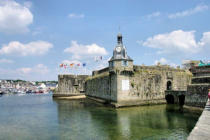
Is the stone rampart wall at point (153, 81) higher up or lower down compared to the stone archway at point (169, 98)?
higher up

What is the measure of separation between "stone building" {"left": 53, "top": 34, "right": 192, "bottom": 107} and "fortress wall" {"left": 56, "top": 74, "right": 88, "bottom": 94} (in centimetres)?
2395

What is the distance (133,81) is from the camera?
35.0m

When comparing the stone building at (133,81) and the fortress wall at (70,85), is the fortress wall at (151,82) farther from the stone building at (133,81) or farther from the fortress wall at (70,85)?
the fortress wall at (70,85)

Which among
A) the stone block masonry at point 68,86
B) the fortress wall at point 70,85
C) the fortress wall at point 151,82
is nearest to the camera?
the fortress wall at point 151,82

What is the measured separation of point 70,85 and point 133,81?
3510 cm

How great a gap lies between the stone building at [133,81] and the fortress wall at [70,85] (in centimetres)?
2395

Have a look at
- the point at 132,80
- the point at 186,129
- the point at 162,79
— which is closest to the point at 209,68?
the point at 162,79

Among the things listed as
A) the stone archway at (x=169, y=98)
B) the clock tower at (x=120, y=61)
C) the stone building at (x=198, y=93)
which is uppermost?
the clock tower at (x=120, y=61)

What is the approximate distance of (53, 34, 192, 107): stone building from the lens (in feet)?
109

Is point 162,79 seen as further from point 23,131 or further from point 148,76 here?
point 23,131

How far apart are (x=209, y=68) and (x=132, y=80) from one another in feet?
75.4

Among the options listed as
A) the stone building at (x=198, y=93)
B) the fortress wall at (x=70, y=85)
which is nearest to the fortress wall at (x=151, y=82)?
the stone building at (x=198, y=93)

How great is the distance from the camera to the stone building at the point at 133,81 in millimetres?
33250

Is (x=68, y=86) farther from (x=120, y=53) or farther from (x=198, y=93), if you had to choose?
(x=198, y=93)
